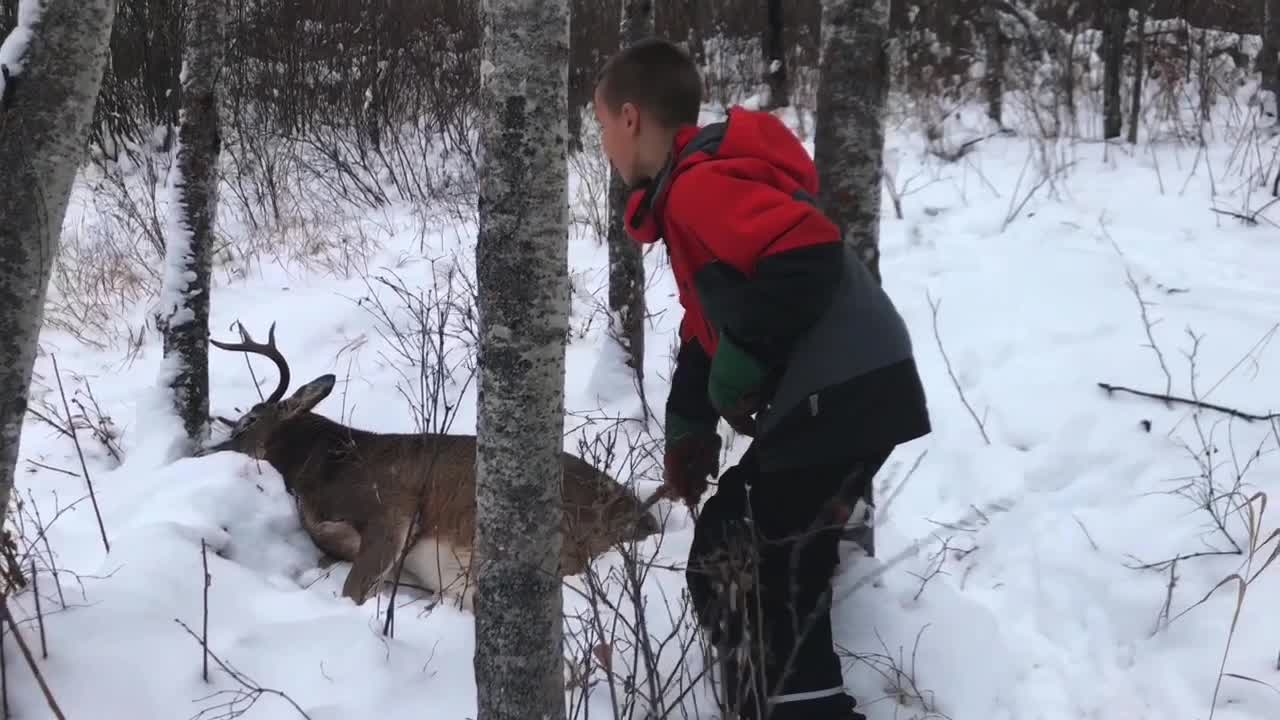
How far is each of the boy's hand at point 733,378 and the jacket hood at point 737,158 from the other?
1.03 ft

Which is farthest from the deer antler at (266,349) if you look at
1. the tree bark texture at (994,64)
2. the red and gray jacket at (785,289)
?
the tree bark texture at (994,64)

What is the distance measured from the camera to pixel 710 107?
393 inches

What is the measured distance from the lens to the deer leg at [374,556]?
288 cm

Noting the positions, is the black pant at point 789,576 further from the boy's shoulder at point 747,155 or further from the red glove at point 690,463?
the boy's shoulder at point 747,155

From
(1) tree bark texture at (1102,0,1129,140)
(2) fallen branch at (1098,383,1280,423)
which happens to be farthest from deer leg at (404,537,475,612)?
(1) tree bark texture at (1102,0,1129,140)

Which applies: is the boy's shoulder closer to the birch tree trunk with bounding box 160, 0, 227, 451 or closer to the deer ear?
the deer ear

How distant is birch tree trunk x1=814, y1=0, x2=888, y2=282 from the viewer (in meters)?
2.64

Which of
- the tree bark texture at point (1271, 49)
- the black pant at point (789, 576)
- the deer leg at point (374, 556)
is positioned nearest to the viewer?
the black pant at point (789, 576)

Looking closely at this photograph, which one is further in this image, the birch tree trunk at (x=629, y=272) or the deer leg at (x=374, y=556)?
the birch tree trunk at (x=629, y=272)

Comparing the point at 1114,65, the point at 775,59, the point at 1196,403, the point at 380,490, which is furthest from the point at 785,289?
the point at 775,59

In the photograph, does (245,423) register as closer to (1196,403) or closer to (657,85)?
(657,85)

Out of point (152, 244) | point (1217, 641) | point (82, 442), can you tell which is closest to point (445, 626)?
point (1217, 641)

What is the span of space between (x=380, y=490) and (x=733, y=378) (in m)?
1.68

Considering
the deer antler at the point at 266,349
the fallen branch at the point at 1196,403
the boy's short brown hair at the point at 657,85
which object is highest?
the boy's short brown hair at the point at 657,85
